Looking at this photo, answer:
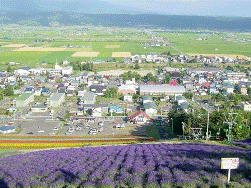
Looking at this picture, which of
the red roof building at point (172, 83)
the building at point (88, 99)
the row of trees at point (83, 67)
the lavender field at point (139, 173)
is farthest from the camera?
the row of trees at point (83, 67)

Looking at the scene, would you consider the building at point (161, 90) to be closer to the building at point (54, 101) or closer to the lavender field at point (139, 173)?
the building at point (54, 101)

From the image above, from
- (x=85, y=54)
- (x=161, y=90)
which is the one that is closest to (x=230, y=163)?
(x=161, y=90)

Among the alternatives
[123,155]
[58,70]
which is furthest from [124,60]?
[123,155]

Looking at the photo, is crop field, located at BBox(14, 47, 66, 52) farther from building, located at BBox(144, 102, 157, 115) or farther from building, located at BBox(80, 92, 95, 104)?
building, located at BBox(144, 102, 157, 115)

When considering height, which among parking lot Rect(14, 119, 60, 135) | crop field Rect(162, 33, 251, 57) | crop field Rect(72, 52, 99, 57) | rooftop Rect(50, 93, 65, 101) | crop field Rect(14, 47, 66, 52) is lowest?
crop field Rect(162, 33, 251, 57)

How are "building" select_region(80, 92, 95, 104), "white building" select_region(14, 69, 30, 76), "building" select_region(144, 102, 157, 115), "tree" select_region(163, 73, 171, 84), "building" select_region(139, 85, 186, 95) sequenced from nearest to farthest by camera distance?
1. "building" select_region(144, 102, 157, 115)
2. "building" select_region(80, 92, 95, 104)
3. "building" select_region(139, 85, 186, 95)
4. "tree" select_region(163, 73, 171, 84)
5. "white building" select_region(14, 69, 30, 76)

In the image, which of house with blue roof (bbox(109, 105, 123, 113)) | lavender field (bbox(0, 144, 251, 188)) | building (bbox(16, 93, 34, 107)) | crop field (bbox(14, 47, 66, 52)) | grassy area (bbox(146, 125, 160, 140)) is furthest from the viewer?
crop field (bbox(14, 47, 66, 52))

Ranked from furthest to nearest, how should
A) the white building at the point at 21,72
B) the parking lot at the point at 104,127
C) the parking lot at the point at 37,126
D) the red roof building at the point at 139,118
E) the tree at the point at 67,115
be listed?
the white building at the point at 21,72
the tree at the point at 67,115
the red roof building at the point at 139,118
the parking lot at the point at 104,127
the parking lot at the point at 37,126

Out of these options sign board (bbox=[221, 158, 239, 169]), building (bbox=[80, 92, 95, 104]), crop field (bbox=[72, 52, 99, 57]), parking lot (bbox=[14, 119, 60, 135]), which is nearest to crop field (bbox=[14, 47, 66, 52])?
crop field (bbox=[72, 52, 99, 57])

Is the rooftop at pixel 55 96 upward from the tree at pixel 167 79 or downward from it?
upward

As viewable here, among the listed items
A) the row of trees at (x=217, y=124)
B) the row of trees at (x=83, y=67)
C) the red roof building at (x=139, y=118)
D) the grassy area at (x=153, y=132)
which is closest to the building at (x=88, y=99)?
the red roof building at (x=139, y=118)

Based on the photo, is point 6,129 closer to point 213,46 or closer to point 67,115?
point 67,115
